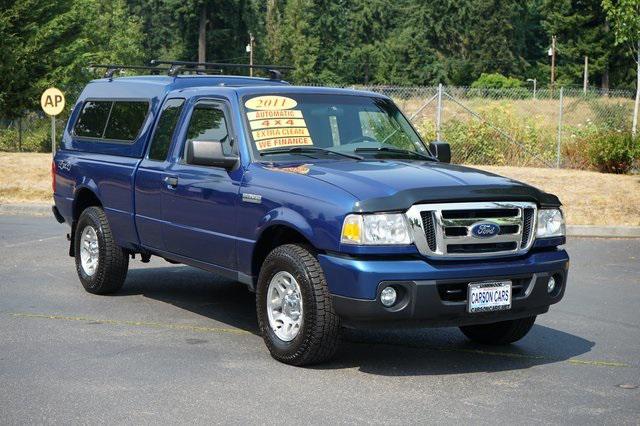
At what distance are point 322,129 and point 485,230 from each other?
1808 mm

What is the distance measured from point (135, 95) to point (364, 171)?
319cm

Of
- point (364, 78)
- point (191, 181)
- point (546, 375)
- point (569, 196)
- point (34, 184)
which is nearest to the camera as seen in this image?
point (546, 375)

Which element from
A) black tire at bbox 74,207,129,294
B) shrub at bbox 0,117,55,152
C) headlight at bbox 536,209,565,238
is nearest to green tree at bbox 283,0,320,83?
shrub at bbox 0,117,55,152

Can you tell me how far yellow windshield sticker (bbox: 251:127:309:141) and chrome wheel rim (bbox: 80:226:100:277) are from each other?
2595 mm

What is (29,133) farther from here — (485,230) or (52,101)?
(485,230)

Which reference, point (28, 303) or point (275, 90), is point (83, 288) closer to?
point (28, 303)

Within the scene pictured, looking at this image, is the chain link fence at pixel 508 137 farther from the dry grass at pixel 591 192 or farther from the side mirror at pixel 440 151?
the side mirror at pixel 440 151

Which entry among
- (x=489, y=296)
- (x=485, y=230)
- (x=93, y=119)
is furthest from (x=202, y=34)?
(x=489, y=296)

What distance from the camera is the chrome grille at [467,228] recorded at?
6.68m

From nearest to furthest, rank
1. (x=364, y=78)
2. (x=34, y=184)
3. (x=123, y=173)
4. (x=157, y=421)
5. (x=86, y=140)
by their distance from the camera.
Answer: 1. (x=157, y=421)
2. (x=123, y=173)
3. (x=86, y=140)
4. (x=34, y=184)
5. (x=364, y=78)

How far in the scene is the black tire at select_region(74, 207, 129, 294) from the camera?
9.56m

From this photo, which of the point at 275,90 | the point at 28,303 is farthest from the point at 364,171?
the point at 28,303

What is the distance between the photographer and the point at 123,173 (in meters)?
9.21

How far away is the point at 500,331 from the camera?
7.92m
